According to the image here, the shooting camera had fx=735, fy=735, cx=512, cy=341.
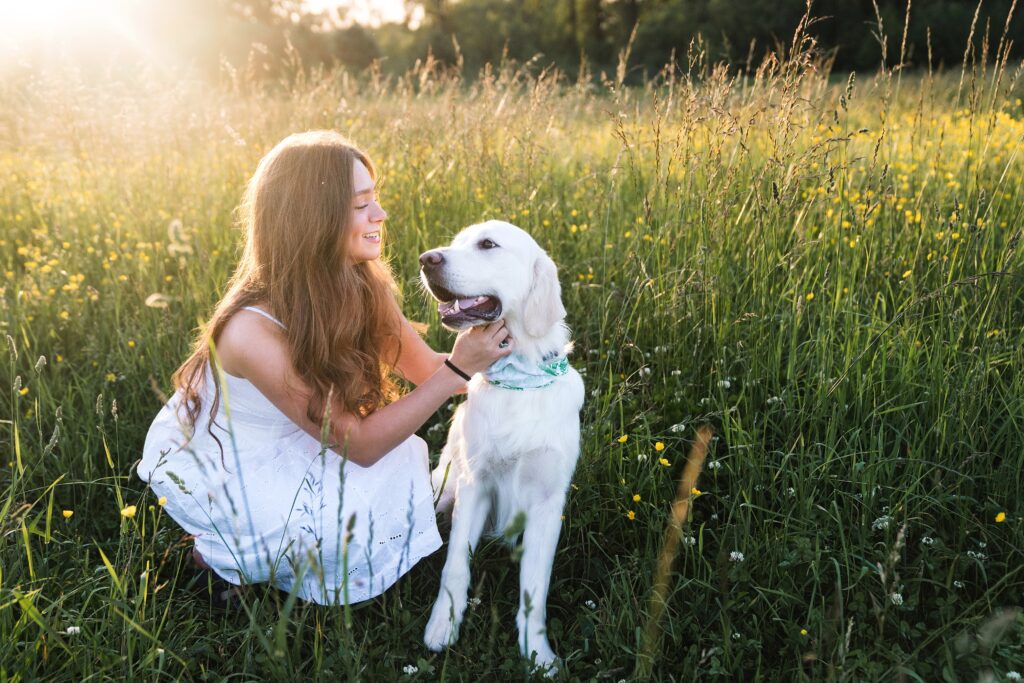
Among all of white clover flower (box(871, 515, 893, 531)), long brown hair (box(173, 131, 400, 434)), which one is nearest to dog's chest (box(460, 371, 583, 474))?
long brown hair (box(173, 131, 400, 434))

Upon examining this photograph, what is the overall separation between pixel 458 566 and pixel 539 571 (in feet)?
0.78

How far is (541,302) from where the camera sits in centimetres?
222

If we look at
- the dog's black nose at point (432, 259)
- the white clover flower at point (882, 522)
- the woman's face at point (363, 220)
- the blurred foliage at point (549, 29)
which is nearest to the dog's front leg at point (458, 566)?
the dog's black nose at point (432, 259)

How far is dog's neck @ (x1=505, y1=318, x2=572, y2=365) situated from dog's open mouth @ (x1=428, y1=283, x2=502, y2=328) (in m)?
0.08

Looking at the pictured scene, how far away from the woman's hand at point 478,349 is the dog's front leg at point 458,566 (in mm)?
383

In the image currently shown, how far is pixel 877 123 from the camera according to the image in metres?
6.62

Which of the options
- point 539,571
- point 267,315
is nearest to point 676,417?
point 539,571

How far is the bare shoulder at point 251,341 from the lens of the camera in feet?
7.09

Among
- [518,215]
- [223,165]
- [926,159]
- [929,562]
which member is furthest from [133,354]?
[926,159]

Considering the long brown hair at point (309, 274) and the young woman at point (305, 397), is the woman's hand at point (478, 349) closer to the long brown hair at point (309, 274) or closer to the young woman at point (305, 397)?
the young woman at point (305, 397)

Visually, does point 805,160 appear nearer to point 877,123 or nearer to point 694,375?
point 694,375

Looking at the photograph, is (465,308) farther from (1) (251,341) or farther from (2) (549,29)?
(2) (549,29)

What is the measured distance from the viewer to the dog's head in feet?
6.88

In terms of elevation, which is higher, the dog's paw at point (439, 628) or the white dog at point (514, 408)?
the white dog at point (514, 408)
